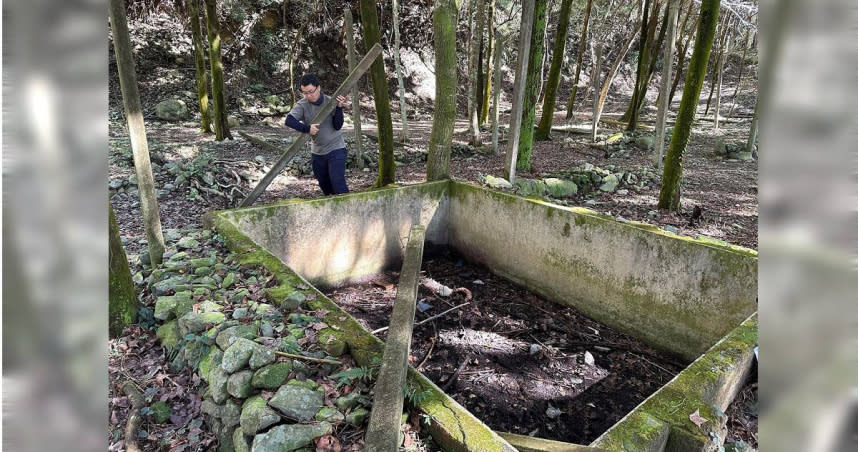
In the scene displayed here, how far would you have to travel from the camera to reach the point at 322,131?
5.35m

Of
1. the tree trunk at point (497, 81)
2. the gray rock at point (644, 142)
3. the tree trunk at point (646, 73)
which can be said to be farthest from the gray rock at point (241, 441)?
the tree trunk at point (646, 73)

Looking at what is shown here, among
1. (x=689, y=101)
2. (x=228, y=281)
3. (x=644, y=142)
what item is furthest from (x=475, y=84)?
(x=228, y=281)

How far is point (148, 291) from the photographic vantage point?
365cm

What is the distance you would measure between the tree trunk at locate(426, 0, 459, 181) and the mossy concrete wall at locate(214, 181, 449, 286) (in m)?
0.35

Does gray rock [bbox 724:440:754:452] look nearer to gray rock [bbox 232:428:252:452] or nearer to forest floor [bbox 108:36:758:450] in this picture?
forest floor [bbox 108:36:758:450]

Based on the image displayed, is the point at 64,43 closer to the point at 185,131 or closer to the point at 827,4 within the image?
the point at 827,4

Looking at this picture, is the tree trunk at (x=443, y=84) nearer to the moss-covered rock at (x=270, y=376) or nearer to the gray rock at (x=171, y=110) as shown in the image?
the moss-covered rock at (x=270, y=376)

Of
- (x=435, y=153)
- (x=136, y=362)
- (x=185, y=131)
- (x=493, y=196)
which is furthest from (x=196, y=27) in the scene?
(x=136, y=362)

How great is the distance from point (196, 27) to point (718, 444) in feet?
34.4

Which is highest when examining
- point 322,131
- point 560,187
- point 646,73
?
point 646,73

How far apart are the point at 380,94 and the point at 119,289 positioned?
162 inches

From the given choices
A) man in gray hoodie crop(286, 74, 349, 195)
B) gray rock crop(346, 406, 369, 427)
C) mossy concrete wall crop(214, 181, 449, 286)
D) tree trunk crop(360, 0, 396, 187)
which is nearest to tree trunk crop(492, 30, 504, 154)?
tree trunk crop(360, 0, 396, 187)

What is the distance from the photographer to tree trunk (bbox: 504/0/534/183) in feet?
19.9

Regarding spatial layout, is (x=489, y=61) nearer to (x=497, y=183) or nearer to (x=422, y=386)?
(x=497, y=183)
